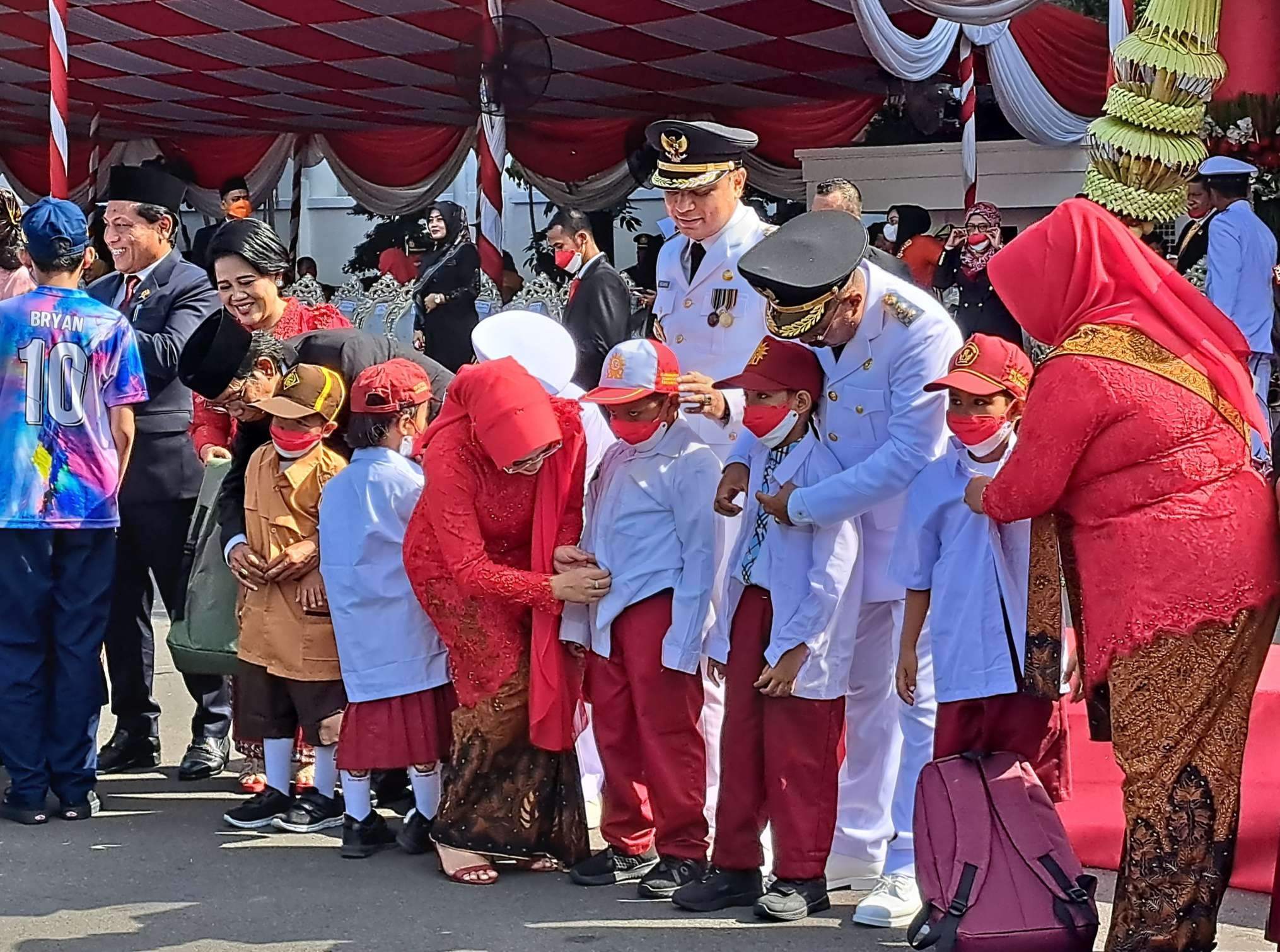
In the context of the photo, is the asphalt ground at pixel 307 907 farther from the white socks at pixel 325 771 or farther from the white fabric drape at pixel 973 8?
the white fabric drape at pixel 973 8

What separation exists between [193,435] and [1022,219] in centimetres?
855

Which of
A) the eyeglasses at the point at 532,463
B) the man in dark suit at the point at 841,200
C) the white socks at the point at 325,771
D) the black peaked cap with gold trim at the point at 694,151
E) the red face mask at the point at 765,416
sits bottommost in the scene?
the white socks at the point at 325,771

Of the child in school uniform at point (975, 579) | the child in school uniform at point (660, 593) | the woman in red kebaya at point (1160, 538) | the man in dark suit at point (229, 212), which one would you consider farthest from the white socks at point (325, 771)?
the man in dark suit at point (229, 212)

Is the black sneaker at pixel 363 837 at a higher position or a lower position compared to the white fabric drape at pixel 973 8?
lower

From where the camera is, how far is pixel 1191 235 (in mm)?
8656

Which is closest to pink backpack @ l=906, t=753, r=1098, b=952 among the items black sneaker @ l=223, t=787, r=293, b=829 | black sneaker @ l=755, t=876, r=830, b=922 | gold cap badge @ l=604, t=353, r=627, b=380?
black sneaker @ l=755, t=876, r=830, b=922

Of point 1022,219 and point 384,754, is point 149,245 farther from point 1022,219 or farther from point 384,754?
point 1022,219

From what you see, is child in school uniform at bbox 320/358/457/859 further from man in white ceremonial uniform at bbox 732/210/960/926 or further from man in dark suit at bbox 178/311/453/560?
man in white ceremonial uniform at bbox 732/210/960/926

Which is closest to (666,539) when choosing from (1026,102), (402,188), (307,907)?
(307,907)

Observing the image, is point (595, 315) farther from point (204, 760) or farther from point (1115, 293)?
point (1115, 293)

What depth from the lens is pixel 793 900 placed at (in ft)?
13.0

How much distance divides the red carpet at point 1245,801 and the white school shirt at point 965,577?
2.21 ft

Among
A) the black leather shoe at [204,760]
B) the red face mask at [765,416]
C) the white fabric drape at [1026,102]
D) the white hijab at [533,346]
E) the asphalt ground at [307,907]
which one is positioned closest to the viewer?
the asphalt ground at [307,907]

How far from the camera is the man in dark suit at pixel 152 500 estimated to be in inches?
215
